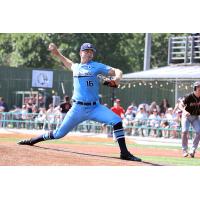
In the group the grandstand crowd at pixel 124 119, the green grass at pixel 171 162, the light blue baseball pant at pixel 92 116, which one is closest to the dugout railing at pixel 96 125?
the grandstand crowd at pixel 124 119

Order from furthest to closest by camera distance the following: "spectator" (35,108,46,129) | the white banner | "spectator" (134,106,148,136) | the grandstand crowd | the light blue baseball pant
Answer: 1. the white banner
2. "spectator" (35,108,46,129)
3. "spectator" (134,106,148,136)
4. the grandstand crowd
5. the light blue baseball pant

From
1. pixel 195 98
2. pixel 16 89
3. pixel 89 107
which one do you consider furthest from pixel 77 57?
pixel 89 107

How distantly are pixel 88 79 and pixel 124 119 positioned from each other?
17801 mm

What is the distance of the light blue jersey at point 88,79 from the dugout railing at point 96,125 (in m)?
15.7

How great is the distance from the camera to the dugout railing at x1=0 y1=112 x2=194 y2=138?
28.8m

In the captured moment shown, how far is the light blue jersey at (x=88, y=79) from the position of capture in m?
12.4

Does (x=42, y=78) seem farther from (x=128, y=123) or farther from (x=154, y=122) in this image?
(x=154, y=122)

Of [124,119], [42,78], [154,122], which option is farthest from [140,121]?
[42,78]

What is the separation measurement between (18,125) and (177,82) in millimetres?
7801

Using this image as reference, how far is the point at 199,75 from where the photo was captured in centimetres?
3303

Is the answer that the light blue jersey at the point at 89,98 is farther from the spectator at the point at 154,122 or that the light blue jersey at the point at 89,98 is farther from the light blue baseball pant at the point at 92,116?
the spectator at the point at 154,122

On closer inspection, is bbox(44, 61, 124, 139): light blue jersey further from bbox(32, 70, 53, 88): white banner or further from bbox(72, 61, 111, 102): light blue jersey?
bbox(32, 70, 53, 88): white banner

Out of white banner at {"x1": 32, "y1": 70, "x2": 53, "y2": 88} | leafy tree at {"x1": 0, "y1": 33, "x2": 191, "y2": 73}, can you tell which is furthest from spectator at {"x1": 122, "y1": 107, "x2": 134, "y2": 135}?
leafy tree at {"x1": 0, "y1": 33, "x2": 191, "y2": 73}

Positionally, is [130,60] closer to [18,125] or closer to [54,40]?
[54,40]
